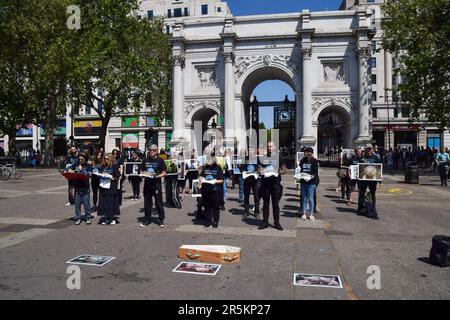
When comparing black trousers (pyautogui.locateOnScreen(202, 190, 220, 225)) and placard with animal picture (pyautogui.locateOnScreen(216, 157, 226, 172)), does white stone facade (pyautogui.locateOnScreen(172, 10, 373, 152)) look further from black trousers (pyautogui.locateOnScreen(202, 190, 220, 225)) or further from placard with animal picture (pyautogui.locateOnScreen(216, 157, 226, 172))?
black trousers (pyautogui.locateOnScreen(202, 190, 220, 225))

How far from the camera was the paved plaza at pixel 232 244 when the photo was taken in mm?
5359

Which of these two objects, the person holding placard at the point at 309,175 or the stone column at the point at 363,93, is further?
the stone column at the point at 363,93

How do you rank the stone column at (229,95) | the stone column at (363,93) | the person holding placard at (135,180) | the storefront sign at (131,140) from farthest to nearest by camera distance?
the storefront sign at (131,140) < the stone column at (229,95) < the stone column at (363,93) < the person holding placard at (135,180)

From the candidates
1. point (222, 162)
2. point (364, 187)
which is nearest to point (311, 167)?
point (364, 187)

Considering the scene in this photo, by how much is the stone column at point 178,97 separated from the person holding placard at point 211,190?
23.8 meters

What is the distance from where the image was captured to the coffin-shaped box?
6.61 metres

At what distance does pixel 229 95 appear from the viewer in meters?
32.1

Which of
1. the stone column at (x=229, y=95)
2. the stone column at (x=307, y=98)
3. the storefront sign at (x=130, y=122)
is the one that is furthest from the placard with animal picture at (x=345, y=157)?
the storefront sign at (x=130, y=122)

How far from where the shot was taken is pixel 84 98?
118ft

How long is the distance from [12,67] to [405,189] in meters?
31.2

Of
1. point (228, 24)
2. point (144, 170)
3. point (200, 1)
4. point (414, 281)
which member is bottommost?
point (414, 281)

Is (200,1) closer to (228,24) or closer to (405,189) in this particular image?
(228,24)

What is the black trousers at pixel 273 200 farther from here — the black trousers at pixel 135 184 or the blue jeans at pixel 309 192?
the black trousers at pixel 135 184
